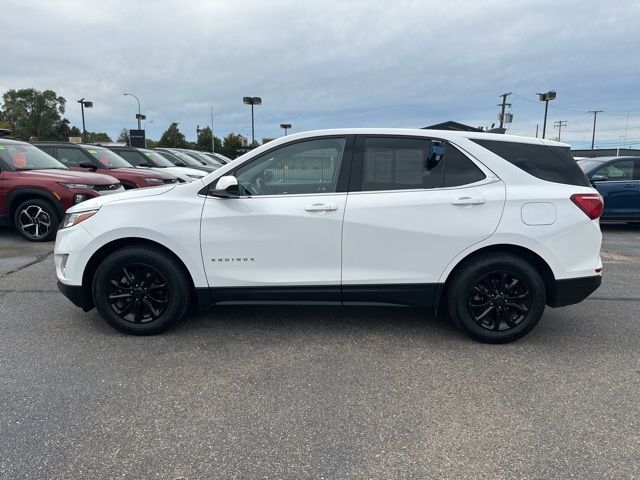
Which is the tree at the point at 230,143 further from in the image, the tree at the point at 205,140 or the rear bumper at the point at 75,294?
the rear bumper at the point at 75,294

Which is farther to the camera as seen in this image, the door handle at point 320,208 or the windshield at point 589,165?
the windshield at point 589,165

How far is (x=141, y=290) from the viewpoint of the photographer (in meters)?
3.80

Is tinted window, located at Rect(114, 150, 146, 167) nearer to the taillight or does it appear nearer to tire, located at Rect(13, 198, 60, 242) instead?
tire, located at Rect(13, 198, 60, 242)

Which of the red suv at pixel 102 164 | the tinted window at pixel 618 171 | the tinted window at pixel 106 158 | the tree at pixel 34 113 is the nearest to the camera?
the tinted window at pixel 618 171

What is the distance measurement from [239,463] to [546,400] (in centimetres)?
197

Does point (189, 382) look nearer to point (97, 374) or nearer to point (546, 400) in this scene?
point (97, 374)

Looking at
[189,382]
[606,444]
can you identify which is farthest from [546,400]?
[189,382]

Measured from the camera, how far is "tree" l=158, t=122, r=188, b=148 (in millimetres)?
87250

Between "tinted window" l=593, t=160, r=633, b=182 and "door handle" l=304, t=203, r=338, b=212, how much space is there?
27.7 ft

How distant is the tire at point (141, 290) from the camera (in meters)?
3.72

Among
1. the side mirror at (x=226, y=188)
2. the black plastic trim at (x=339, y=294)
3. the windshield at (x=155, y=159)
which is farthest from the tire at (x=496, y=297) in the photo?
the windshield at (x=155, y=159)

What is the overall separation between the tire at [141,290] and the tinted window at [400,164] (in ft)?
5.67

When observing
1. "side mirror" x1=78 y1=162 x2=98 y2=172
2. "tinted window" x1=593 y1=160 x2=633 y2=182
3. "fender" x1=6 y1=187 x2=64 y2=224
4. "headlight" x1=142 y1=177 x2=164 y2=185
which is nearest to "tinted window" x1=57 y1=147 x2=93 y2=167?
"side mirror" x1=78 y1=162 x2=98 y2=172

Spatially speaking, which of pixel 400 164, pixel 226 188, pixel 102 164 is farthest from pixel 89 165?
pixel 400 164
